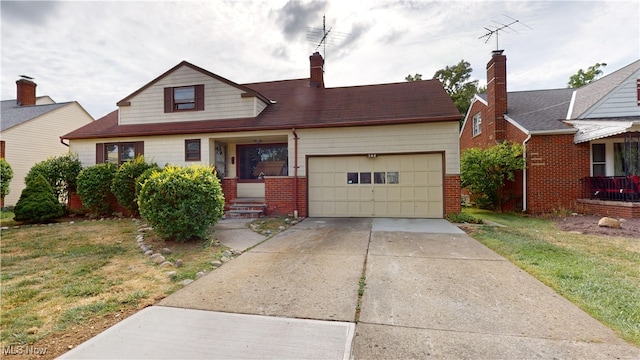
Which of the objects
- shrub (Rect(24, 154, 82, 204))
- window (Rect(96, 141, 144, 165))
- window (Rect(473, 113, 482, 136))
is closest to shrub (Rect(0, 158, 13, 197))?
shrub (Rect(24, 154, 82, 204))

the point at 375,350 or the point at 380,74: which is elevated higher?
the point at 380,74

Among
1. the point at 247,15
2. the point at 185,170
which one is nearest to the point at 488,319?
the point at 185,170

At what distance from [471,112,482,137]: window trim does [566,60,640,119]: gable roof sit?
13.1ft

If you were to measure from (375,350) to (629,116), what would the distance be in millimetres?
13657

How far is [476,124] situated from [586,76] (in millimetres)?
18663

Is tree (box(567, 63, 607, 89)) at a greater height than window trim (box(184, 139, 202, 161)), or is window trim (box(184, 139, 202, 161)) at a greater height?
tree (box(567, 63, 607, 89))

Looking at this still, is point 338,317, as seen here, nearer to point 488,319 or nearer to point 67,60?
point 488,319

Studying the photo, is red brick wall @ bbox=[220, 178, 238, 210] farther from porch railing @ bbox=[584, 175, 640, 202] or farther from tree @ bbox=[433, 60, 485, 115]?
tree @ bbox=[433, 60, 485, 115]

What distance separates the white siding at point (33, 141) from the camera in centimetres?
1523

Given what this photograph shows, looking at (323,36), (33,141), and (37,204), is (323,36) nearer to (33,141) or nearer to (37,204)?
(37,204)

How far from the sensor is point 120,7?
793 cm

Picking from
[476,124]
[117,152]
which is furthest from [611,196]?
[117,152]

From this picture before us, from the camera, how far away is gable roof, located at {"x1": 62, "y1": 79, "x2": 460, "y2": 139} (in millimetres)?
10156

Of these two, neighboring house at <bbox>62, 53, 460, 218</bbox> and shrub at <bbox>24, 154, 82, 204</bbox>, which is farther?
shrub at <bbox>24, 154, 82, 204</bbox>
